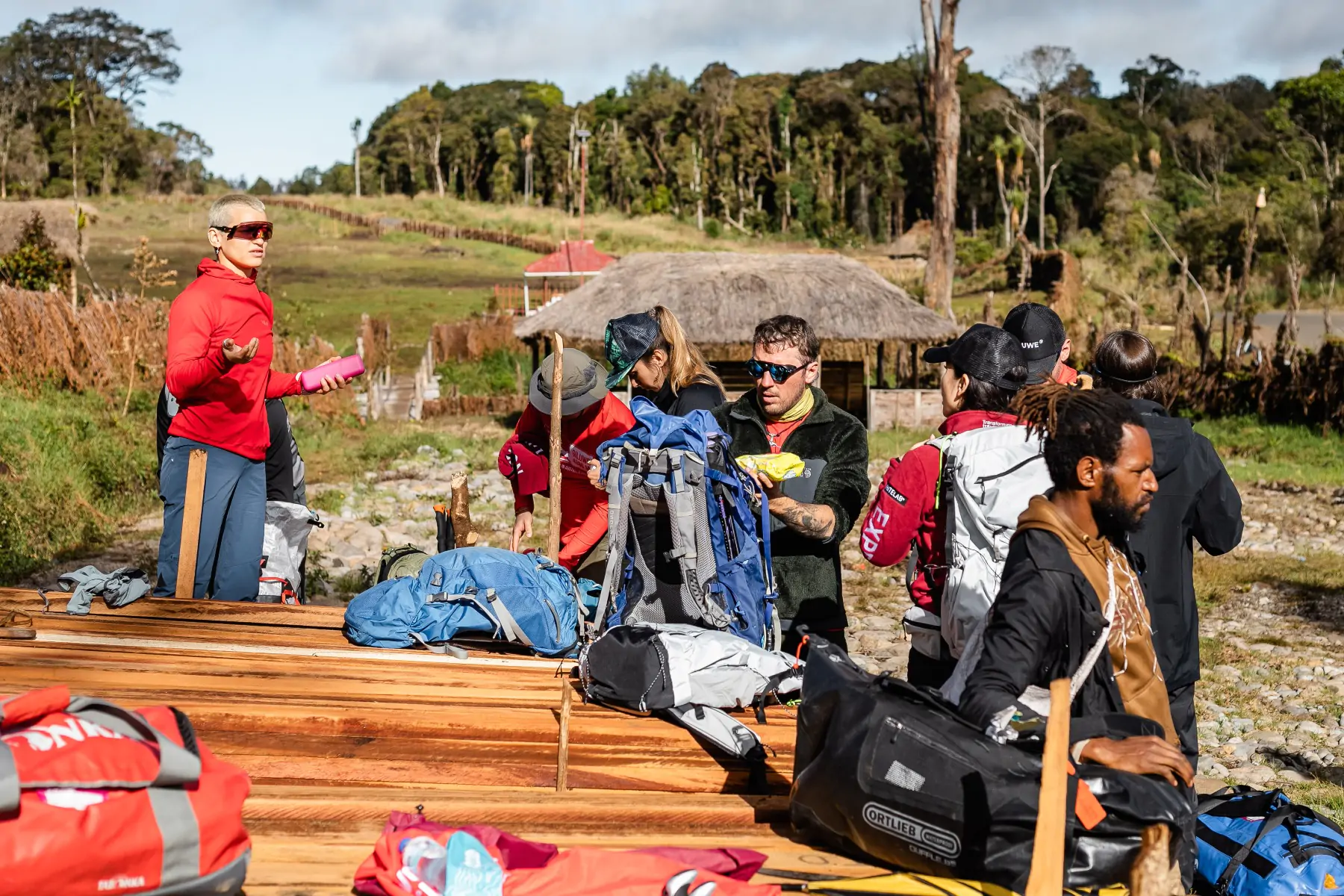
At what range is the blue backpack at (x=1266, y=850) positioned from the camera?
3465mm

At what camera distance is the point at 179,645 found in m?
4.25

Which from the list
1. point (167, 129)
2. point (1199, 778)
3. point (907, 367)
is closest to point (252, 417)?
point (1199, 778)

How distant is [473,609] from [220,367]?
4.22ft

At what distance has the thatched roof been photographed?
19266mm

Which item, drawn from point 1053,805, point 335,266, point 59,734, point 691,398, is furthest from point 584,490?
point 335,266

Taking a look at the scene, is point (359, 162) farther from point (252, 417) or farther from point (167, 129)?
point (252, 417)

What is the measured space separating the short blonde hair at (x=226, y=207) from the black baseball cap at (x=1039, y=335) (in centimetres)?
272

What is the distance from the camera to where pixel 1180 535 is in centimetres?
366

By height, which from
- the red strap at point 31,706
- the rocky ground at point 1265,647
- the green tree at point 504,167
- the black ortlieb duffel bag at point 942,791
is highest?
the green tree at point 504,167

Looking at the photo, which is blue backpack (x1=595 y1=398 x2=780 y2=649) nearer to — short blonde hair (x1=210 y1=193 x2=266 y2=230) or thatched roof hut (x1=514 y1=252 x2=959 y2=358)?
short blonde hair (x1=210 y1=193 x2=266 y2=230)

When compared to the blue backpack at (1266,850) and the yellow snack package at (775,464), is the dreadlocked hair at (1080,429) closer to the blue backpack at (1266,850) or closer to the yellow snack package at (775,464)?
the yellow snack package at (775,464)

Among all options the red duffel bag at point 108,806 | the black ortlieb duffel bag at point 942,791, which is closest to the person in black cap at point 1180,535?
the black ortlieb duffel bag at point 942,791

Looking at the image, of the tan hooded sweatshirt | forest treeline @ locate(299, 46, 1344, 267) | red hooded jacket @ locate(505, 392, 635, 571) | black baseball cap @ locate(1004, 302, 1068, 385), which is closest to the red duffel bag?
the tan hooded sweatshirt

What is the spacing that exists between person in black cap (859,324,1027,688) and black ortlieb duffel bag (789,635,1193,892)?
0.82 metres
